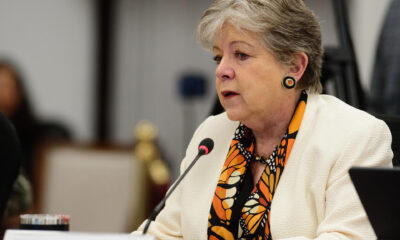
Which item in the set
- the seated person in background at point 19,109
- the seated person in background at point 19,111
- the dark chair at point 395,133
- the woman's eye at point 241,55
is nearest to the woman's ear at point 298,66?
the woman's eye at point 241,55

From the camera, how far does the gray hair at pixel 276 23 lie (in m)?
1.75

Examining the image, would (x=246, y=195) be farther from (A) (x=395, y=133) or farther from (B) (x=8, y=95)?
(B) (x=8, y=95)

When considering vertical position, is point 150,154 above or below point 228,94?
below

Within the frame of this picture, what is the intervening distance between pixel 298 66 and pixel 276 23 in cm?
15

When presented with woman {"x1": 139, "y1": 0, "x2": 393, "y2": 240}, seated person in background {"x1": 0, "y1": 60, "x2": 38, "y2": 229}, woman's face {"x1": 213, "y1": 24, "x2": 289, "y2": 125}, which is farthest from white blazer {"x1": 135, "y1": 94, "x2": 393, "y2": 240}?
seated person in background {"x1": 0, "y1": 60, "x2": 38, "y2": 229}

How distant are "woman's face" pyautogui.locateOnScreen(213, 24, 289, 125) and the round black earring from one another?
1 cm

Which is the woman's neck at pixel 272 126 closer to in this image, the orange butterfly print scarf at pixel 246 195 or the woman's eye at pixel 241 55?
the orange butterfly print scarf at pixel 246 195

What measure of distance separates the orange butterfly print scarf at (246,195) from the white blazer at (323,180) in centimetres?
2

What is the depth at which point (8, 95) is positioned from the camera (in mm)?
4531

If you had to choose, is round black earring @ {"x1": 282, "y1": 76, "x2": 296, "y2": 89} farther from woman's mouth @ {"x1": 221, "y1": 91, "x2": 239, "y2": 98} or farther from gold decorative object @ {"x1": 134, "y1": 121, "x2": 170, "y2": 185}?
gold decorative object @ {"x1": 134, "y1": 121, "x2": 170, "y2": 185}

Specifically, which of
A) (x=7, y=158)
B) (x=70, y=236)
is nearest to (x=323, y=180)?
(x=70, y=236)

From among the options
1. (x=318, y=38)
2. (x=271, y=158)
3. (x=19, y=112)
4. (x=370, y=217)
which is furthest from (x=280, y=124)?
(x=19, y=112)

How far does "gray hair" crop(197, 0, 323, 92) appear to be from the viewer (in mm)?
1755

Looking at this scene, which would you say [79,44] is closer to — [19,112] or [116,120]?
[116,120]
